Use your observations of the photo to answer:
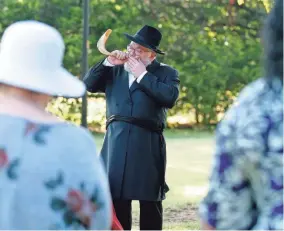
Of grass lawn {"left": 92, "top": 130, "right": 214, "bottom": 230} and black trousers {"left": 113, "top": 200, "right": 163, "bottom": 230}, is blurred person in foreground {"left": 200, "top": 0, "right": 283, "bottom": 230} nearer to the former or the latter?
black trousers {"left": 113, "top": 200, "right": 163, "bottom": 230}

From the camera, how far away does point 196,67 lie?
1977 cm

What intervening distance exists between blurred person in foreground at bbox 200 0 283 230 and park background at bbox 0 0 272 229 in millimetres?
15101

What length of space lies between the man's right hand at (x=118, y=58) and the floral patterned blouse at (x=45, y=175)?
2754mm

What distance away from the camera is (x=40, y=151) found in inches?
100

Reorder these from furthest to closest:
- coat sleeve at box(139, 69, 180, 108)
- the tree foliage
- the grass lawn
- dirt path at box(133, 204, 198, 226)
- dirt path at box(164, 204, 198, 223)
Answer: the tree foliage, the grass lawn, dirt path at box(164, 204, 198, 223), dirt path at box(133, 204, 198, 226), coat sleeve at box(139, 69, 180, 108)

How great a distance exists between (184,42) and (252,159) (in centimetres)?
1739

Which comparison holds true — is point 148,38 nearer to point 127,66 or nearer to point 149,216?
point 127,66

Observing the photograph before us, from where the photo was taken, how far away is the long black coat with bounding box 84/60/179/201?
533 centimetres

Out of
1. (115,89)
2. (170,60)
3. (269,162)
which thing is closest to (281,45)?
(269,162)

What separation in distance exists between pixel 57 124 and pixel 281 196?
733 mm

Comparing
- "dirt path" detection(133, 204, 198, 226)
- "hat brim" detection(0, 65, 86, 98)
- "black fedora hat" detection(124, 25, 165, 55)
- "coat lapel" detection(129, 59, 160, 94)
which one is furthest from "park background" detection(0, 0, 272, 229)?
"hat brim" detection(0, 65, 86, 98)

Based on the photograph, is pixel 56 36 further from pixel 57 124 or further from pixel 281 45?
pixel 281 45

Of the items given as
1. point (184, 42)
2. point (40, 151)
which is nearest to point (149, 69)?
point (40, 151)

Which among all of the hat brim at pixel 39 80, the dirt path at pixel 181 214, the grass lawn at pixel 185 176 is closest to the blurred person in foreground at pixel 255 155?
the hat brim at pixel 39 80
